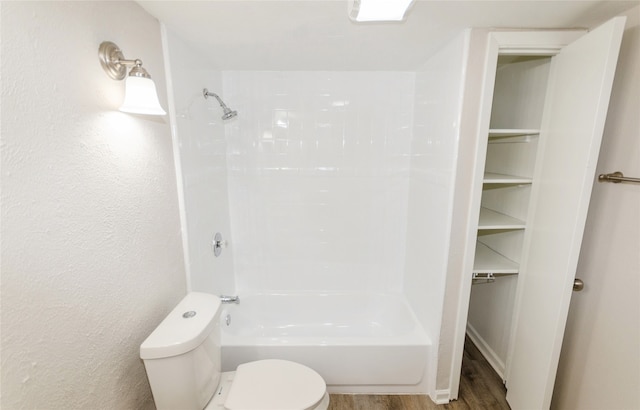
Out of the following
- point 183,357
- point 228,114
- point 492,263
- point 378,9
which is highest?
point 378,9

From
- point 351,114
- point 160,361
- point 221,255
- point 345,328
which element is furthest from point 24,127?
point 345,328

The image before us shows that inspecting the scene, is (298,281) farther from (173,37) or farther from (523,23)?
(523,23)

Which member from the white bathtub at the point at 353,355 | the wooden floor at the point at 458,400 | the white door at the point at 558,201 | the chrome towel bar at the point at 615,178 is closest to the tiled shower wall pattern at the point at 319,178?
the white bathtub at the point at 353,355

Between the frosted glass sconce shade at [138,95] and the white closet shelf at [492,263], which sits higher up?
the frosted glass sconce shade at [138,95]

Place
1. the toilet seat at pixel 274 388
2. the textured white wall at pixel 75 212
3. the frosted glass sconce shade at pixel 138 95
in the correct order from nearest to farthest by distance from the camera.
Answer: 1. the textured white wall at pixel 75 212
2. the frosted glass sconce shade at pixel 138 95
3. the toilet seat at pixel 274 388

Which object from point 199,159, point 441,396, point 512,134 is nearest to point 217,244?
point 199,159

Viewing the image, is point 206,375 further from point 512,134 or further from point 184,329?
point 512,134

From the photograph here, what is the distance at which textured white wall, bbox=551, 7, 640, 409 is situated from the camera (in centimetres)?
108

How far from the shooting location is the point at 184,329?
1.08 m

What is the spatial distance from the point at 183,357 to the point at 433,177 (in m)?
1.56

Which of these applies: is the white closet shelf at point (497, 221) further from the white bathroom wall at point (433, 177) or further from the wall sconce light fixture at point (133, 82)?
the wall sconce light fixture at point (133, 82)

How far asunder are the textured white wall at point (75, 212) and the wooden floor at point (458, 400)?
1.11 m

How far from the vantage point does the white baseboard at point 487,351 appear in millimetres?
1873

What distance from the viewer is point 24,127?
0.68 m
